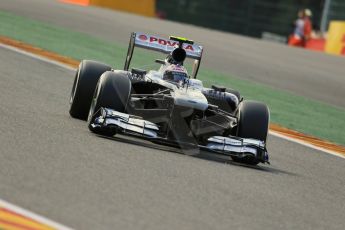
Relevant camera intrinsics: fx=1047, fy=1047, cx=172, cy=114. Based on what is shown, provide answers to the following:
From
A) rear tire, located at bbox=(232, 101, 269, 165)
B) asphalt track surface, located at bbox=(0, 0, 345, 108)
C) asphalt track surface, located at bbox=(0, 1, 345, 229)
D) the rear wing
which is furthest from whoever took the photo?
asphalt track surface, located at bbox=(0, 0, 345, 108)

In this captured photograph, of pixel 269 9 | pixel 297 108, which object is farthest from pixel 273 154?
pixel 269 9

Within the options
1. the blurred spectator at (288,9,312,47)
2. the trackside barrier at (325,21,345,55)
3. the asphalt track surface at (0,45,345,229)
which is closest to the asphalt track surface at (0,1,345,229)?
the asphalt track surface at (0,45,345,229)

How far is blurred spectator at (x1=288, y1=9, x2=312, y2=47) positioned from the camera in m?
36.6

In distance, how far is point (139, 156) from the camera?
985cm

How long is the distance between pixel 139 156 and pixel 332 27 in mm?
23967

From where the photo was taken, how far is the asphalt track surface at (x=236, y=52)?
74.8 feet

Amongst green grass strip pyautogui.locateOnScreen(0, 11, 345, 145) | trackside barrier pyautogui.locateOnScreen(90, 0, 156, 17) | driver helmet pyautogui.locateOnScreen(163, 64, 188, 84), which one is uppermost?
driver helmet pyautogui.locateOnScreen(163, 64, 188, 84)

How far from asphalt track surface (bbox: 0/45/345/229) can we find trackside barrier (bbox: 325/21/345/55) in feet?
67.1

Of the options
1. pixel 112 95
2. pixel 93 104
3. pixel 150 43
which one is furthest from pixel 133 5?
pixel 112 95

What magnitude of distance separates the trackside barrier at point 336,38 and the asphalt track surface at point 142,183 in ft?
67.1

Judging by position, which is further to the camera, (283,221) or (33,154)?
(33,154)

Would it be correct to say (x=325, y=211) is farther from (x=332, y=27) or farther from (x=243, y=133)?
(x=332, y=27)

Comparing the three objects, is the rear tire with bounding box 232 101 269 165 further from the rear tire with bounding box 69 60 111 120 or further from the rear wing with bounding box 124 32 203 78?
the rear tire with bounding box 69 60 111 120

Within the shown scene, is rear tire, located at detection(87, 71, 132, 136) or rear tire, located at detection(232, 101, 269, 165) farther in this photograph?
rear tire, located at detection(232, 101, 269, 165)
